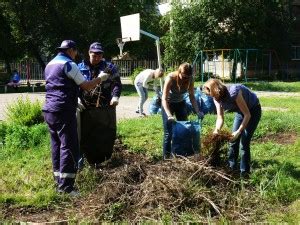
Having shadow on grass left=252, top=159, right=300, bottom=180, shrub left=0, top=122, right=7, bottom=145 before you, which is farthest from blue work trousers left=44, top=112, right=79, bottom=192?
shrub left=0, top=122, right=7, bottom=145

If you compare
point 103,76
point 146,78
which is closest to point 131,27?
point 146,78

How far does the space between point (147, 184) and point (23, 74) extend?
34593 millimetres

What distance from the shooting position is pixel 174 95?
270 inches

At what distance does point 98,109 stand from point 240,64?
25.9m

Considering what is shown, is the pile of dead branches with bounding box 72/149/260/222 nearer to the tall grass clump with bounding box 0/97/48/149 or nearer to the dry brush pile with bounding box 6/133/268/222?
the dry brush pile with bounding box 6/133/268/222

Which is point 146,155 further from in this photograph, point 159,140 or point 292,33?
point 292,33

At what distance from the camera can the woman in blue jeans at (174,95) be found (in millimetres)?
6492

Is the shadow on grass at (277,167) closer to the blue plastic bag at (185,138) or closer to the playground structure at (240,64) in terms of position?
the blue plastic bag at (185,138)

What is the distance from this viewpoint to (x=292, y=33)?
110 ft

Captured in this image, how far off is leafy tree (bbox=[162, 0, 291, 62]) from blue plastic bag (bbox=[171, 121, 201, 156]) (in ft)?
74.4

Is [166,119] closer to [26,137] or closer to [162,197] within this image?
[162,197]

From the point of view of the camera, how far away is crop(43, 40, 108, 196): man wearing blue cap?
5.75m

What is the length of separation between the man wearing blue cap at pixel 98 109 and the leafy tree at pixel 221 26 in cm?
2262

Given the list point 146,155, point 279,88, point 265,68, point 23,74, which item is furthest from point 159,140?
point 23,74
